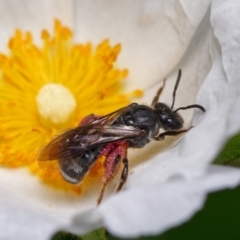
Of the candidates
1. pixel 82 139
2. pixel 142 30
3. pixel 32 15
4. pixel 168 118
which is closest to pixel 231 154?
pixel 168 118

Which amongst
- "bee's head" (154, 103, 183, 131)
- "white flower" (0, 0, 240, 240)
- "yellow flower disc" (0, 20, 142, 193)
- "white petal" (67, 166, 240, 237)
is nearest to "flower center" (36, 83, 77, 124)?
"yellow flower disc" (0, 20, 142, 193)

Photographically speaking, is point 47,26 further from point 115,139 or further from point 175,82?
point 115,139

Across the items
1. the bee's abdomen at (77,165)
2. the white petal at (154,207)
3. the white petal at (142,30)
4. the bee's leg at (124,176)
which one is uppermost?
the white petal at (142,30)

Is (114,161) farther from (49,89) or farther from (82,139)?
(49,89)

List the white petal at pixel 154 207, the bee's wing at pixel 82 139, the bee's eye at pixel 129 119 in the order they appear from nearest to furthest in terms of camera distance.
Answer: the white petal at pixel 154 207
the bee's wing at pixel 82 139
the bee's eye at pixel 129 119

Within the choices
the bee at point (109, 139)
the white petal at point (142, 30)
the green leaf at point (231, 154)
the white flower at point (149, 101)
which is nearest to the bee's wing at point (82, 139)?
the bee at point (109, 139)

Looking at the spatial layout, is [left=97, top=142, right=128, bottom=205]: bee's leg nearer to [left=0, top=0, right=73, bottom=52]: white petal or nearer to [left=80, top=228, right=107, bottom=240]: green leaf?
[left=80, top=228, right=107, bottom=240]: green leaf

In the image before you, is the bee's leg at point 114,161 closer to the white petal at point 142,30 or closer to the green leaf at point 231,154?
the green leaf at point 231,154
